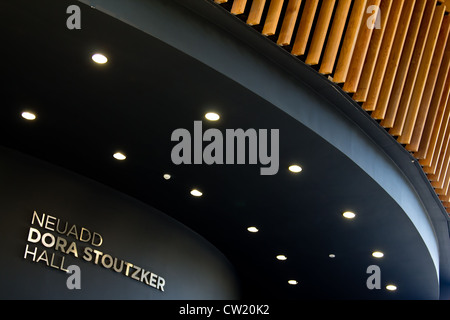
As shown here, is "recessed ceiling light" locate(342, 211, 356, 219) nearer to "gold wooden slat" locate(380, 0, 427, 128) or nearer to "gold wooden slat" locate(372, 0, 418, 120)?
"gold wooden slat" locate(380, 0, 427, 128)

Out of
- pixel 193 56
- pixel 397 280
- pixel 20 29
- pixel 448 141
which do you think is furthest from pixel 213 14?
pixel 397 280

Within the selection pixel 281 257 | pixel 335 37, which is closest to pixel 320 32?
pixel 335 37

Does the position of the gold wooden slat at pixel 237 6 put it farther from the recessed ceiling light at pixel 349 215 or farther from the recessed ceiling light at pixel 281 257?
the recessed ceiling light at pixel 281 257

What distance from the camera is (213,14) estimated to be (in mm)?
5488

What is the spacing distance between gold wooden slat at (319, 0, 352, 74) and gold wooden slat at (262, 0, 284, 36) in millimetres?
700

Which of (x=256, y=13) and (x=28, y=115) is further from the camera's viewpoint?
(x=28, y=115)

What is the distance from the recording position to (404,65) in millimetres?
6898

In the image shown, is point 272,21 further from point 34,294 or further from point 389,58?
point 34,294

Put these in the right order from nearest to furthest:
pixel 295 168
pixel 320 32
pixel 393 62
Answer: pixel 320 32 < pixel 393 62 < pixel 295 168

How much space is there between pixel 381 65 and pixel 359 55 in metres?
0.43

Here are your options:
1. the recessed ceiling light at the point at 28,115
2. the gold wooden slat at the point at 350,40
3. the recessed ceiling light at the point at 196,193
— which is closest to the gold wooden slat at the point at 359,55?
the gold wooden slat at the point at 350,40

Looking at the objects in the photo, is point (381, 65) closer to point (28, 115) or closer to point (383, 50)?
point (383, 50)

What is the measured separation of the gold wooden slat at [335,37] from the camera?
6.04 metres
